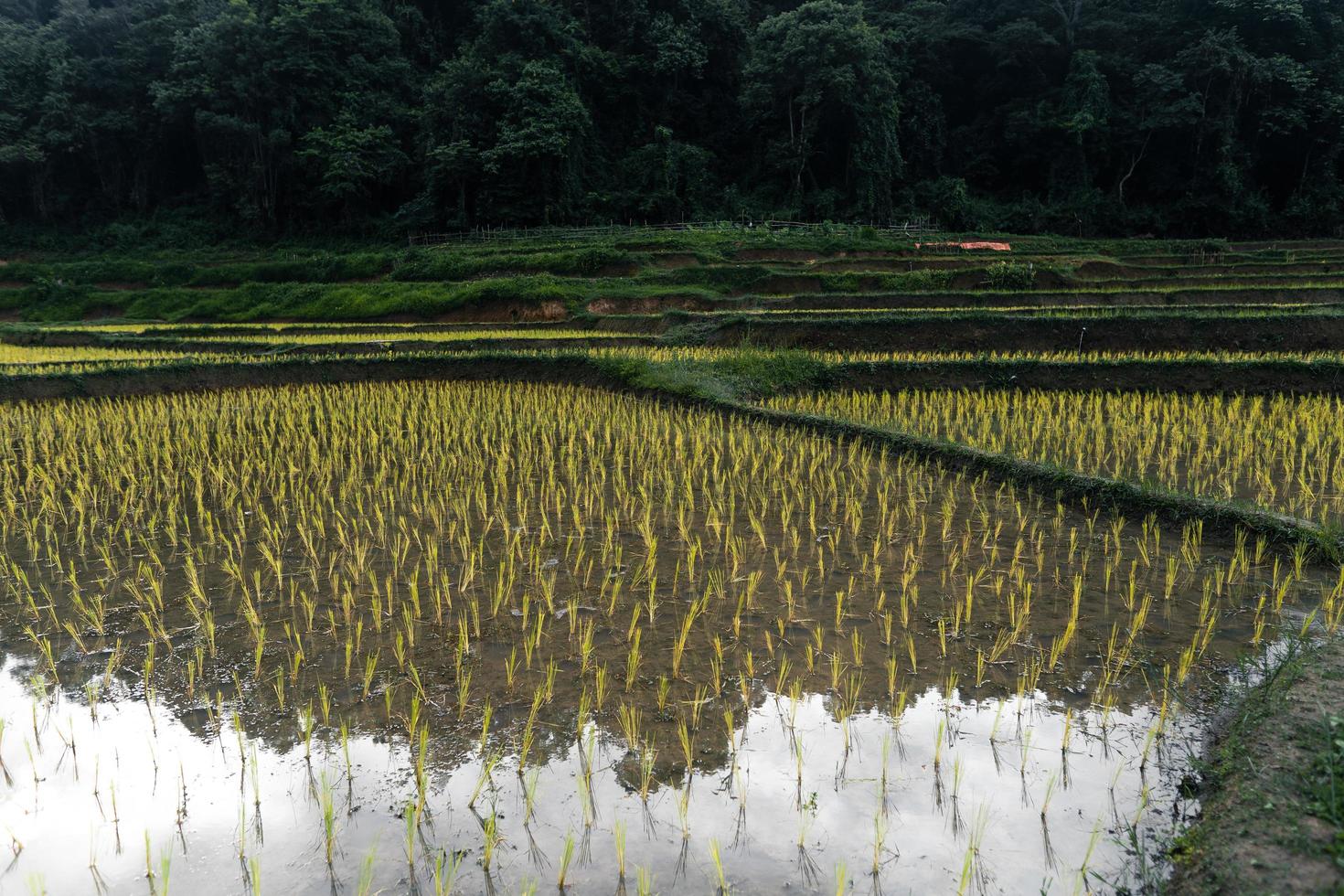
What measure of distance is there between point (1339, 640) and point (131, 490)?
6910mm

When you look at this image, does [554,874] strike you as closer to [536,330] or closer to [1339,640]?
[1339,640]

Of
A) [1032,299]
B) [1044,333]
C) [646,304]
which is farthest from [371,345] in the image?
[1032,299]

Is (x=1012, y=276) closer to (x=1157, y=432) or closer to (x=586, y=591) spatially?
(x=1157, y=432)

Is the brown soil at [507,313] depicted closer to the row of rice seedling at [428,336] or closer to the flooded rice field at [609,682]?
the row of rice seedling at [428,336]

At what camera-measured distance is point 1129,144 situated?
3241cm

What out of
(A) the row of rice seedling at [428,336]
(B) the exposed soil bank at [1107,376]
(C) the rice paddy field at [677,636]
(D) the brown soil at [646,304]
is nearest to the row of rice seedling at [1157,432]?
(C) the rice paddy field at [677,636]

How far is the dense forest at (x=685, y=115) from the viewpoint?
30.0 meters

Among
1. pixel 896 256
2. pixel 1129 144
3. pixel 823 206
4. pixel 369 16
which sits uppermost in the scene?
pixel 369 16

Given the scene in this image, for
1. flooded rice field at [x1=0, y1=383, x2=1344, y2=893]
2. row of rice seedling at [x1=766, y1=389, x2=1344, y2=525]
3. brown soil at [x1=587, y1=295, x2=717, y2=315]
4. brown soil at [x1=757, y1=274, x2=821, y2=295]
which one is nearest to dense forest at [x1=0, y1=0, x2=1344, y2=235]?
brown soil at [x1=757, y1=274, x2=821, y2=295]

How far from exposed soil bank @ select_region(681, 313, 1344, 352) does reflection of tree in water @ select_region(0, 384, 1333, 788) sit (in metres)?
5.72

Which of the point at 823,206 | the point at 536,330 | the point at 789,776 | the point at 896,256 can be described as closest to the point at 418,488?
the point at 789,776

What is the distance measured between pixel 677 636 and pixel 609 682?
1.56 feet

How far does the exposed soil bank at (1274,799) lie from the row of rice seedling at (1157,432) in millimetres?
2702

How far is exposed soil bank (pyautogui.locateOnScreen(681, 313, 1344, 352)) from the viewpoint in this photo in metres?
11.4
